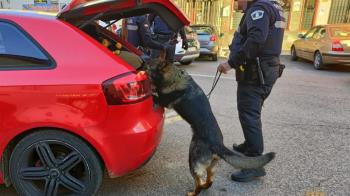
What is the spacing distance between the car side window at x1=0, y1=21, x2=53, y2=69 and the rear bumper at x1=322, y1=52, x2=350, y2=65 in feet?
30.7

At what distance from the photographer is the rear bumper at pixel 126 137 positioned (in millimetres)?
2539

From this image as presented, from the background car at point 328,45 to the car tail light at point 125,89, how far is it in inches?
348

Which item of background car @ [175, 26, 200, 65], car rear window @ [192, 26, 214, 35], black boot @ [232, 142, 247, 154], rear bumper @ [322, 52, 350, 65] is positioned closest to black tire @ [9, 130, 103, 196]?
black boot @ [232, 142, 247, 154]

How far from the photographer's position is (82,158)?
8.54ft

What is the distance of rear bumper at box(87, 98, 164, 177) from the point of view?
254cm

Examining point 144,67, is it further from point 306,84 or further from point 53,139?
point 306,84

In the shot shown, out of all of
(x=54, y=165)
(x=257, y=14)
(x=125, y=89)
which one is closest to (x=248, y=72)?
(x=257, y=14)

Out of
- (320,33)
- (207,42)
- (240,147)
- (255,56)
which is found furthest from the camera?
(207,42)

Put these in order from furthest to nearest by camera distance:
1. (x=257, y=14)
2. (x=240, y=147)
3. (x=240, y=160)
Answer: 1. (x=240, y=147)
2. (x=257, y=14)
3. (x=240, y=160)

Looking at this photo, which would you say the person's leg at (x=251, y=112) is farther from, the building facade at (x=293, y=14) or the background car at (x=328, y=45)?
the building facade at (x=293, y=14)

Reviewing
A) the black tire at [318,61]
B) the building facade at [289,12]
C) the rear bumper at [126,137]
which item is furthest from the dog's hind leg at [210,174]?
the building facade at [289,12]

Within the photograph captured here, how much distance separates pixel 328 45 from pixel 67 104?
30.9 feet

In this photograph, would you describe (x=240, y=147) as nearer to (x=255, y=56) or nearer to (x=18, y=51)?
(x=255, y=56)

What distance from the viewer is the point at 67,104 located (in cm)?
248
